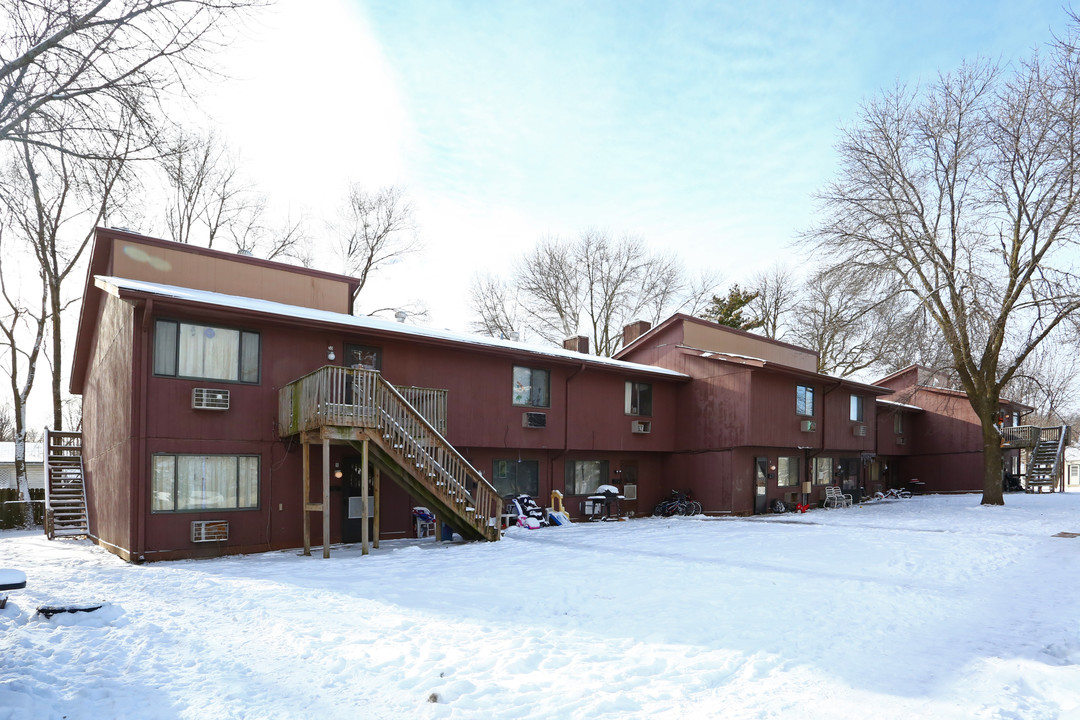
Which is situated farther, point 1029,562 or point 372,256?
point 372,256

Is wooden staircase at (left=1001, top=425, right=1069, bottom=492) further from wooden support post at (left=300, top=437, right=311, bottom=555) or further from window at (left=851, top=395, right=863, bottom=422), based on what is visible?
wooden support post at (left=300, top=437, right=311, bottom=555)

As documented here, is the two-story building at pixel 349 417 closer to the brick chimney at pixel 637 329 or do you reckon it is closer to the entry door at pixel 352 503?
the entry door at pixel 352 503

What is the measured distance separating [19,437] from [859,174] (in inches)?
1205

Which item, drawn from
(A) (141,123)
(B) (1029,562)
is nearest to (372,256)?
(A) (141,123)

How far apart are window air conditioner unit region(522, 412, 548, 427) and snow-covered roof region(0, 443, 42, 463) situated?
23.7 metres

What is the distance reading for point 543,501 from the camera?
68.7 feet

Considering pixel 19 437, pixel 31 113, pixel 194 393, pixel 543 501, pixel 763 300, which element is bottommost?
pixel 543 501

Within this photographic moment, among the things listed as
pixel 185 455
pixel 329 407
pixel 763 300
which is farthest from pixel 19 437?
pixel 763 300

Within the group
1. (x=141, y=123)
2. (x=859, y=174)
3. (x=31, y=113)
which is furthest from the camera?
(x=859, y=174)

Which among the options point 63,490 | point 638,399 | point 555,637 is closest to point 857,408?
point 638,399

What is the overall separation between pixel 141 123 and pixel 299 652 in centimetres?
665

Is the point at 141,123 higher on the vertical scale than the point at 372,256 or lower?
lower

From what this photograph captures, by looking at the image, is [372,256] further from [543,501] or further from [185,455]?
[185,455]

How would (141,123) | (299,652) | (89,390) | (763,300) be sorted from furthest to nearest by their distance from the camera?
(763,300), (89,390), (141,123), (299,652)
